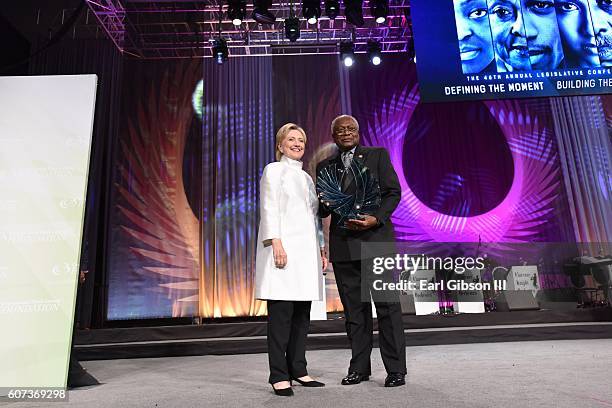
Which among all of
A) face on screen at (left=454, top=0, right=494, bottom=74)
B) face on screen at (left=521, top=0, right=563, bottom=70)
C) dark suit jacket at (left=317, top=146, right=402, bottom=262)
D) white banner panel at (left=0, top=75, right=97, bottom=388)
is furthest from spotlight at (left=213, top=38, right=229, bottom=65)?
dark suit jacket at (left=317, top=146, right=402, bottom=262)

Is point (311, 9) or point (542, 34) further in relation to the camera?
point (311, 9)

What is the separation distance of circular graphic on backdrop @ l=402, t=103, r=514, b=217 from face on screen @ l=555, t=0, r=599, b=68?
3915mm

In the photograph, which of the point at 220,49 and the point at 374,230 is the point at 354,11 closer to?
the point at 220,49

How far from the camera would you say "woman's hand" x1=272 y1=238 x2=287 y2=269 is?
7.02 feet

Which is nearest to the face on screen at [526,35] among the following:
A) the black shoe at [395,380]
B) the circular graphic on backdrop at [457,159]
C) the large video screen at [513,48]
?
the large video screen at [513,48]

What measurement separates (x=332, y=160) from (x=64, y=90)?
146 cm

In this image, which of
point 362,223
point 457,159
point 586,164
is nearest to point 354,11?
point 457,159

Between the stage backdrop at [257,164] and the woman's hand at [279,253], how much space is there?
4771 millimetres

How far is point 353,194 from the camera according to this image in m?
2.29

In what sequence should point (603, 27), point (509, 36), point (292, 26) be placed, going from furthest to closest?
point (292, 26) < point (509, 36) < point (603, 27)

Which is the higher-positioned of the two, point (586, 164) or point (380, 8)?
point (380, 8)

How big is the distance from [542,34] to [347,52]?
3.89 metres

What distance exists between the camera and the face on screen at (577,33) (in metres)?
3.64

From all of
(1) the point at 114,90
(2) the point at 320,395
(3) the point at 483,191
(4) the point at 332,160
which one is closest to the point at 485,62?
(4) the point at 332,160
